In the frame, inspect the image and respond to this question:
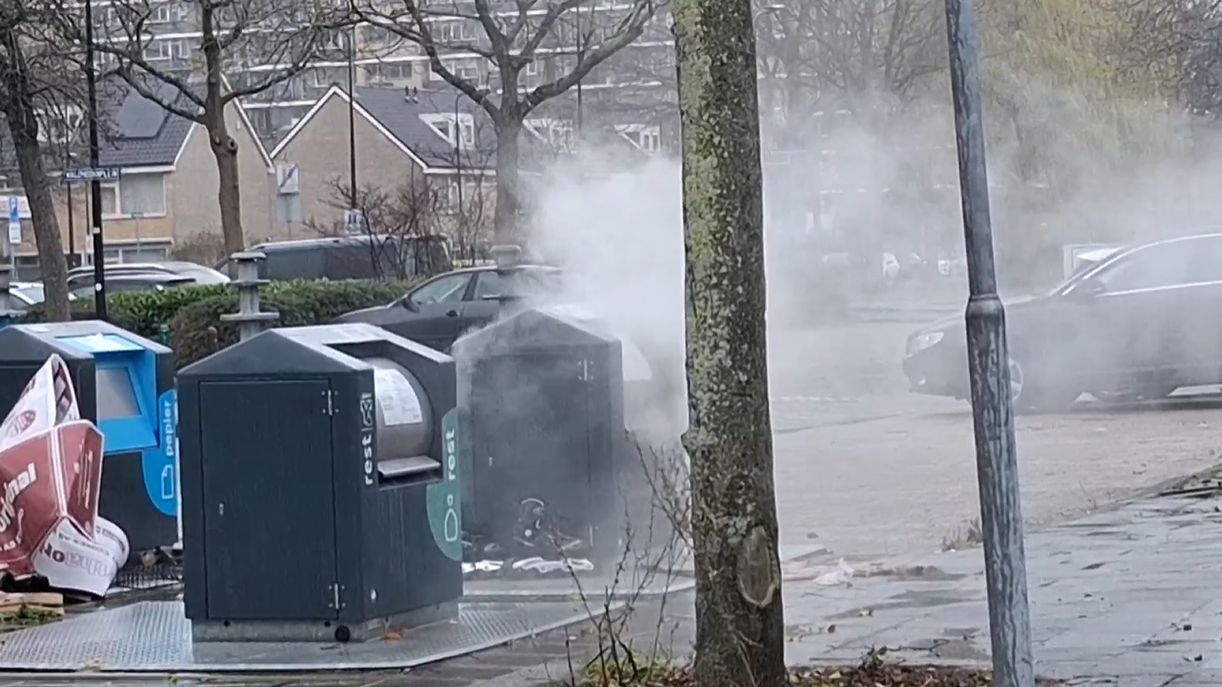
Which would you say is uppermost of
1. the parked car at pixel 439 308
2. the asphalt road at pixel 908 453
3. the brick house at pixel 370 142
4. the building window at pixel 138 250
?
the brick house at pixel 370 142

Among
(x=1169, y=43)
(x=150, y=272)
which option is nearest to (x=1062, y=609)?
(x=1169, y=43)

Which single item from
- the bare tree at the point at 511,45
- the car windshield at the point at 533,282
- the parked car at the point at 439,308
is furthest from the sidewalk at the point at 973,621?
the bare tree at the point at 511,45

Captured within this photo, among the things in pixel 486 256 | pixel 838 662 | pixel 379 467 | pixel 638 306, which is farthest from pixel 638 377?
pixel 486 256

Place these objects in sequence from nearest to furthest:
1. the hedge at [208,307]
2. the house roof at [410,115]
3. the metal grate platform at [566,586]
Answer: the metal grate platform at [566,586], the hedge at [208,307], the house roof at [410,115]

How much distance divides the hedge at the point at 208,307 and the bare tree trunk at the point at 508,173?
153cm

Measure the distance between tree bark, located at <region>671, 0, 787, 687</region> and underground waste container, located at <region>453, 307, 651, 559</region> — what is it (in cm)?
375

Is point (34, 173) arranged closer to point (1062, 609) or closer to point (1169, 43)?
point (1169, 43)

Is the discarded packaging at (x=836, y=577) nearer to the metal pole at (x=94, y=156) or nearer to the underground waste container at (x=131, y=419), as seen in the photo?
the underground waste container at (x=131, y=419)

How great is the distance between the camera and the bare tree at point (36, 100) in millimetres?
20125

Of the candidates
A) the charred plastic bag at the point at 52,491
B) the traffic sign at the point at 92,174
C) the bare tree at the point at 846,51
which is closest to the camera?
the charred plastic bag at the point at 52,491

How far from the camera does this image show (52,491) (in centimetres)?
957

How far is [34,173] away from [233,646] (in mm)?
14294

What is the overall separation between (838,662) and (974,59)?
9.14 ft

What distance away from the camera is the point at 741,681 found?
20.5 feet
